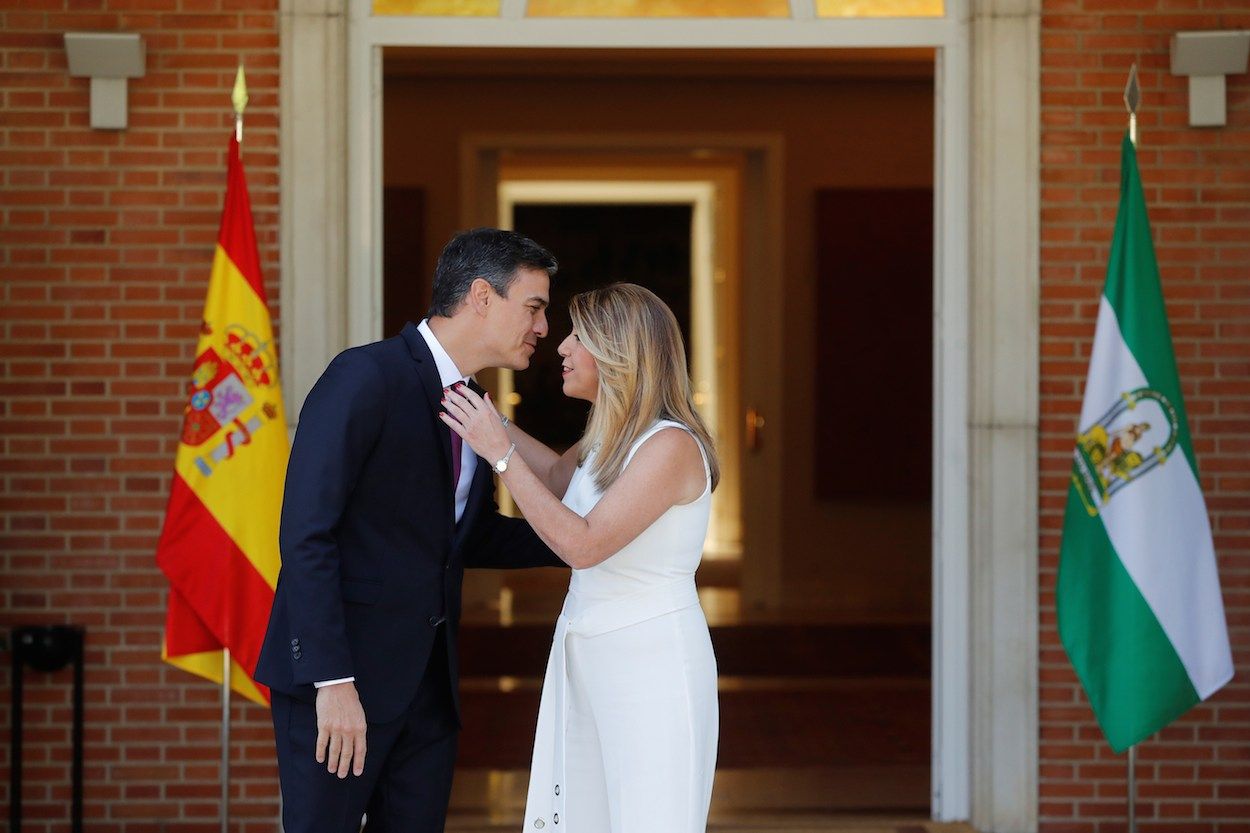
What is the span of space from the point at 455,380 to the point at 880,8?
7.30 feet

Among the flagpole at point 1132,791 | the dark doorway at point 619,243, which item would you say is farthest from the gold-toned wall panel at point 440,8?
the dark doorway at point 619,243

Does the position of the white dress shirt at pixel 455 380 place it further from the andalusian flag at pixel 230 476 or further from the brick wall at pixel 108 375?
the brick wall at pixel 108 375

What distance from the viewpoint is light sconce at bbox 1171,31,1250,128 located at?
4.05 metres

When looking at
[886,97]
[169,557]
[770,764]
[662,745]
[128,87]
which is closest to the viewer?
[662,745]

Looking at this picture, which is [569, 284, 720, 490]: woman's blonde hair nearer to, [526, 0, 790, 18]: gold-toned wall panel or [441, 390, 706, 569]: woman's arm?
[441, 390, 706, 569]: woman's arm

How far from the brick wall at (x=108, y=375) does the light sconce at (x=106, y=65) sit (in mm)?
59

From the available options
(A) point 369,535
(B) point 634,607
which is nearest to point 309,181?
(A) point 369,535

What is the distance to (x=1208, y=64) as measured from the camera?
4.07 metres

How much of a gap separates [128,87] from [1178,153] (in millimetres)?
2991

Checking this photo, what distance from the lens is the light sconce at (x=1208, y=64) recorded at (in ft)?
13.3

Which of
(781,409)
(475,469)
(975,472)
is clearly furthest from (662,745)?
(781,409)

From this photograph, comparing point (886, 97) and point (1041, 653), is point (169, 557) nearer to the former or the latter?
point (1041, 653)

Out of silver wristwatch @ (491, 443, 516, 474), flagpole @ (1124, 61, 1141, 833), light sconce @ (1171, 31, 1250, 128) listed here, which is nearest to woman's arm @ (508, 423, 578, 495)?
silver wristwatch @ (491, 443, 516, 474)

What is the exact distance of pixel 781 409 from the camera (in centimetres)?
880
